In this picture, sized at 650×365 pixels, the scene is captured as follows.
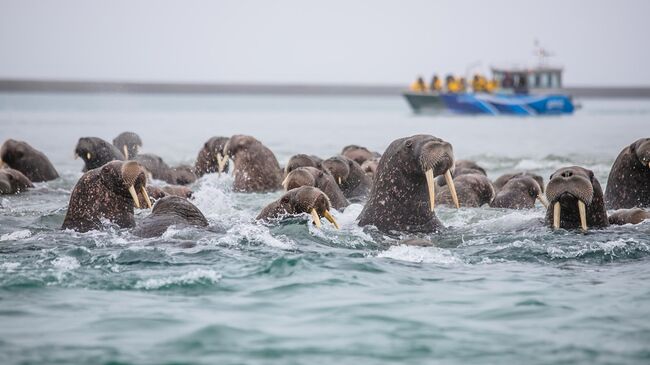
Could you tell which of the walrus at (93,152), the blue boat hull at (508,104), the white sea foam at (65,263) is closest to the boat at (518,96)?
the blue boat hull at (508,104)

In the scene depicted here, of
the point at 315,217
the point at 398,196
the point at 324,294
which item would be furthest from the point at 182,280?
the point at 398,196

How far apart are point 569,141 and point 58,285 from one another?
29.6 meters

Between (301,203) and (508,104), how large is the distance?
5251 centimetres

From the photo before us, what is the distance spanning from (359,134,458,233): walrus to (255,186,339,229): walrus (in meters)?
0.56

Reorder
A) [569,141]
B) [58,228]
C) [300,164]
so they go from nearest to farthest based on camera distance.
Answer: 1. [58,228]
2. [300,164]
3. [569,141]

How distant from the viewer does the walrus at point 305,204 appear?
9.92 meters

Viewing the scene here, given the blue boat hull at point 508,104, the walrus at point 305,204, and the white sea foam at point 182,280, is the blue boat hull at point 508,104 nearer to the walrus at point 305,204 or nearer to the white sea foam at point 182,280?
the walrus at point 305,204

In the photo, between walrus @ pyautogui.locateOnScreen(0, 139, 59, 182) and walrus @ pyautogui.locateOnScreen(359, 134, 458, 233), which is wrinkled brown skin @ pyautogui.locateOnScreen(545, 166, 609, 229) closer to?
walrus @ pyautogui.locateOnScreen(359, 134, 458, 233)

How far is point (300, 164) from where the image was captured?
1257 centimetres

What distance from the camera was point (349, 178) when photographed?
1352 cm

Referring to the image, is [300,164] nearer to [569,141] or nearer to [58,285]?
[58,285]

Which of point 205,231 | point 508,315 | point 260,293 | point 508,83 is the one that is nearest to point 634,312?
point 508,315

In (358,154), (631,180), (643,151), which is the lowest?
(358,154)

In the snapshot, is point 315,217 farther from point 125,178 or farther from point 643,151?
point 643,151
